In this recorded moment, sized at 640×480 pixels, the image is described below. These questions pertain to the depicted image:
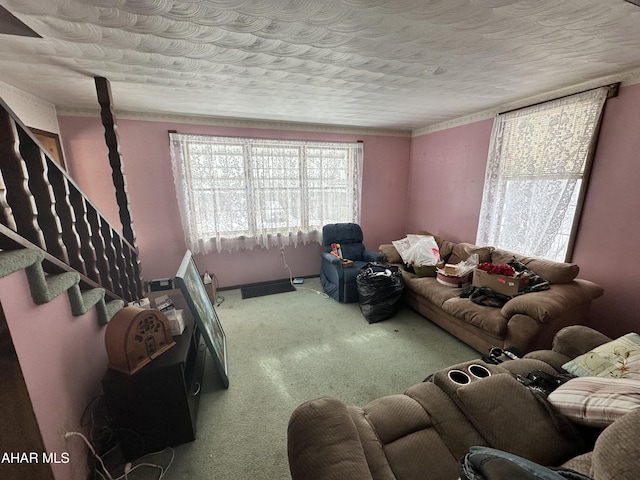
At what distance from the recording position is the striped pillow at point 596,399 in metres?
0.85

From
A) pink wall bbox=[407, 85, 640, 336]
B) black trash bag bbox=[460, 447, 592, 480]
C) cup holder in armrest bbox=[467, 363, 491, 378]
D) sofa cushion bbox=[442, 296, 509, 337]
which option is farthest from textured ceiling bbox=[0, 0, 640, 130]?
sofa cushion bbox=[442, 296, 509, 337]

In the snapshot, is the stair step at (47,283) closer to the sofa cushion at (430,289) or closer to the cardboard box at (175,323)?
the cardboard box at (175,323)

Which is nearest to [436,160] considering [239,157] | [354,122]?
[354,122]

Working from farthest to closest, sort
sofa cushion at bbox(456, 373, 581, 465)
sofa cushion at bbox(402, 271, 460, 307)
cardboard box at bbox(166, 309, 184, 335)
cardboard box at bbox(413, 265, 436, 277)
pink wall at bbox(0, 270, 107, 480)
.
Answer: cardboard box at bbox(413, 265, 436, 277) < sofa cushion at bbox(402, 271, 460, 307) < cardboard box at bbox(166, 309, 184, 335) < pink wall at bbox(0, 270, 107, 480) < sofa cushion at bbox(456, 373, 581, 465)

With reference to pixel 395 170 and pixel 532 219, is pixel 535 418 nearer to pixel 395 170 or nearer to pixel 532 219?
pixel 532 219

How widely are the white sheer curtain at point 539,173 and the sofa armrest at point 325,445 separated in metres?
2.72

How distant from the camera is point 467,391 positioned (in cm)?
108

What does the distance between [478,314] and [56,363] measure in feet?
9.07

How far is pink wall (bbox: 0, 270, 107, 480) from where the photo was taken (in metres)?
1.00

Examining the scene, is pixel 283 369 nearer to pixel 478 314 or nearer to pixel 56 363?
pixel 56 363

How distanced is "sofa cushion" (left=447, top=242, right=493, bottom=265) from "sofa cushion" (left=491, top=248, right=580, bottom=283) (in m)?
0.18

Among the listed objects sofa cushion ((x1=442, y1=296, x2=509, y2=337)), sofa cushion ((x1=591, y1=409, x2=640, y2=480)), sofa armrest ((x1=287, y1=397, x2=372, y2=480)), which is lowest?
sofa cushion ((x1=442, y1=296, x2=509, y2=337))

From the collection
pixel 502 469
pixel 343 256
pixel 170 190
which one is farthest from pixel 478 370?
pixel 170 190

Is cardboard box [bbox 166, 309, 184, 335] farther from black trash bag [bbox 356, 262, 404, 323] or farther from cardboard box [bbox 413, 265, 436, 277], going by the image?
cardboard box [bbox 413, 265, 436, 277]
